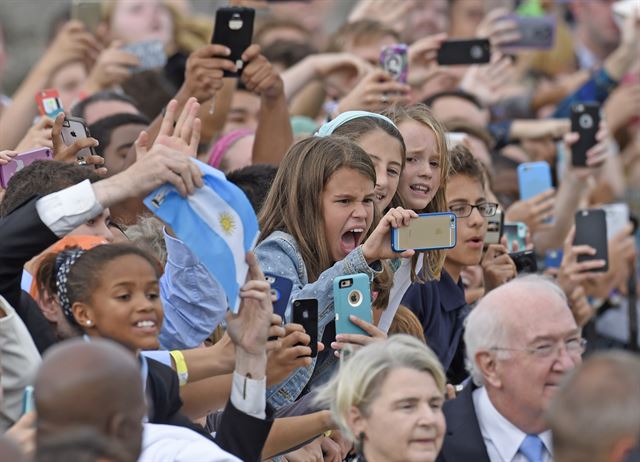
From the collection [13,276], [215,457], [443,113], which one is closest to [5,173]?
[13,276]

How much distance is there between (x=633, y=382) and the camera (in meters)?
3.78

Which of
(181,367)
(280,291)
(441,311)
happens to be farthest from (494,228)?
(181,367)

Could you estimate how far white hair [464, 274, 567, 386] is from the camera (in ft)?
18.1

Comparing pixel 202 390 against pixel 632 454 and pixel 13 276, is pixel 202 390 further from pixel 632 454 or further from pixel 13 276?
pixel 632 454

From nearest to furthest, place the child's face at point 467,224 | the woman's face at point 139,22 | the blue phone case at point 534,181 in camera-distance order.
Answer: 1. the child's face at point 467,224
2. the blue phone case at point 534,181
3. the woman's face at point 139,22

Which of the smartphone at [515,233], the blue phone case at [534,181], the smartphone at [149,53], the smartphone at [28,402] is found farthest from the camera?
the smartphone at [149,53]

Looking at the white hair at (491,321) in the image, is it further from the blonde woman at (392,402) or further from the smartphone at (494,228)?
the smartphone at (494,228)

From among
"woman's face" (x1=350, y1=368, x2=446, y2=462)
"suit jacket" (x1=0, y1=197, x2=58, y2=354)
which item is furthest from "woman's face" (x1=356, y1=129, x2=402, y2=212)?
"suit jacket" (x1=0, y1=197, x2=58, y2=354)

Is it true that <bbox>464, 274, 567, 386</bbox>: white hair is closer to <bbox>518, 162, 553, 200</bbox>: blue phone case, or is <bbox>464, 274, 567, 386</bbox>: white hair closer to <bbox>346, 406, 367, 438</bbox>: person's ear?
<bbox>346, 406, 367, 438</bbox>: person's ear

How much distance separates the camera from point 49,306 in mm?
5129

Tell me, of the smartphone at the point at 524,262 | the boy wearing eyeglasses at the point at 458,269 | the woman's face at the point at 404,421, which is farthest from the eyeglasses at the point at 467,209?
the woman's face at the point at 404,421

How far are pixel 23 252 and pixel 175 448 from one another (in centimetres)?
79

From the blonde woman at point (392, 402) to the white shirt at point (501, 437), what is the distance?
61 cm

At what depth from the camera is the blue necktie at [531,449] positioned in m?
5.38
